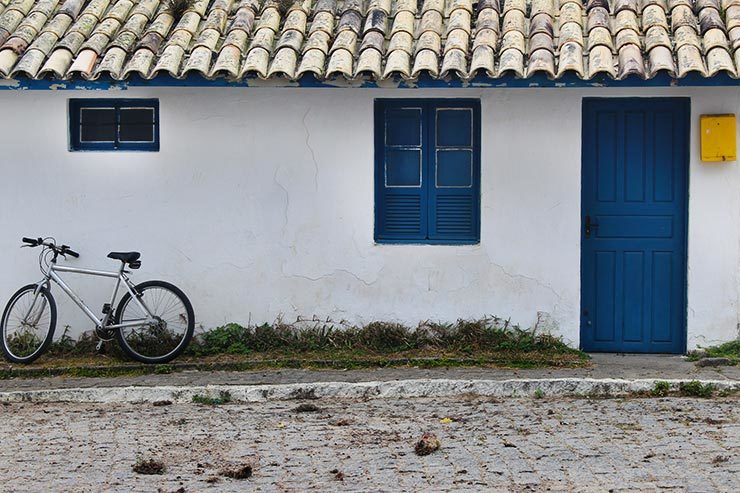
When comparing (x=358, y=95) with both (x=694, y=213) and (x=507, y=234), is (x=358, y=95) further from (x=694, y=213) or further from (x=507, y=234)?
(x=694, y=213)

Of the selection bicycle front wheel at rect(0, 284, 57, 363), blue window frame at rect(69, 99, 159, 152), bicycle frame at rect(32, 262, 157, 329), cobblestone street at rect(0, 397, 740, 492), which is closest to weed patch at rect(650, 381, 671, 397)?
cobblestone street at rect(0, 397, 740, 492)

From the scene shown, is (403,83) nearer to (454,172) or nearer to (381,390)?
(454,172)

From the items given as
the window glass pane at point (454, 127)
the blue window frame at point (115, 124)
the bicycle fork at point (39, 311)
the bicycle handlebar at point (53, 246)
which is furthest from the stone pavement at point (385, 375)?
the blue window frame at point (115, 124)

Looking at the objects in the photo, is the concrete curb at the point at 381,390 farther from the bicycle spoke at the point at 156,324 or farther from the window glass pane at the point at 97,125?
the window glass pane at the point at 97,125

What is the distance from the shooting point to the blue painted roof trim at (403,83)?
9617 millimetres

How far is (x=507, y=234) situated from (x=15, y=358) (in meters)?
4.64

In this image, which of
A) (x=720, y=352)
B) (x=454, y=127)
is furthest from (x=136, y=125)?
(x=720, y=352)

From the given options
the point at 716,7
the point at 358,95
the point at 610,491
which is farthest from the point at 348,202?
the point at 610,491

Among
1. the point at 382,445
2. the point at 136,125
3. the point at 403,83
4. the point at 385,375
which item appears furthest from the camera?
the point at 136,125

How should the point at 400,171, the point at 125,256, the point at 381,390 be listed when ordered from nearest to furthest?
the point at 381,390 → the point at 125,256 → the point at 400,171

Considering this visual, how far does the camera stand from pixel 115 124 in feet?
35.6

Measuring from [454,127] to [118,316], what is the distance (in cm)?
354

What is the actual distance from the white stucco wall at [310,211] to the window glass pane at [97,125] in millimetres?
197

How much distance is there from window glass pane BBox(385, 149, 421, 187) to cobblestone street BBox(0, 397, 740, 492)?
236cm
